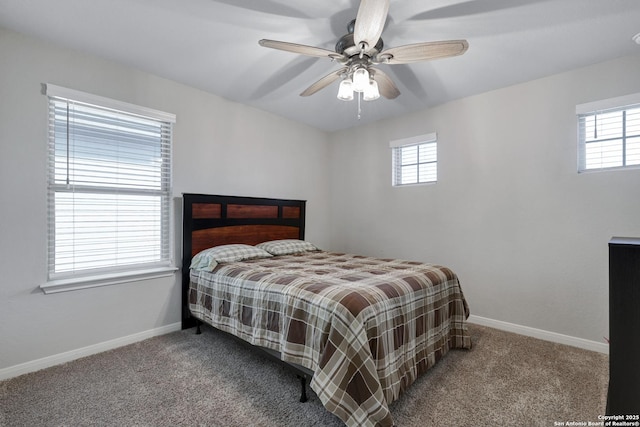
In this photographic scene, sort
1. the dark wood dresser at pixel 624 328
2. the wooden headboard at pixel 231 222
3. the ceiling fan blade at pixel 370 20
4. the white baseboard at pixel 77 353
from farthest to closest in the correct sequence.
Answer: the wooden headboard at pixel 231 222
the white baseboard at pixel 77 353
the ceiling fan blade at pixel 370 20
the dark wood dresser at pixel 624 328

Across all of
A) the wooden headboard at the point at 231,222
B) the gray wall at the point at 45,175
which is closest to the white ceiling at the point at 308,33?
the gray wall at the point at 45,175

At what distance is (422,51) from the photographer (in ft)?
5.98

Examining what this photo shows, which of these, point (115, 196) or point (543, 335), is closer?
point (115, 196)

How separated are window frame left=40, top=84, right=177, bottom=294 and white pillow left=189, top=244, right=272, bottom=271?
12.3 inches

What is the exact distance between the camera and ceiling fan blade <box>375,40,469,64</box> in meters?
1.71

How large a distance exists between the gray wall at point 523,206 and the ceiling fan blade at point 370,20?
7.08ft

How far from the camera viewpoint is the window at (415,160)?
3680 mm

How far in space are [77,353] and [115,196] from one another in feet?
4.44

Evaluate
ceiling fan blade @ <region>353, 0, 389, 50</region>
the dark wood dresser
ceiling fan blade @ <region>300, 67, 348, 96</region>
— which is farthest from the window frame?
the dark wood dresser

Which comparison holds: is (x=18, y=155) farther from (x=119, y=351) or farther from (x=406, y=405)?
(x=406, y=405)

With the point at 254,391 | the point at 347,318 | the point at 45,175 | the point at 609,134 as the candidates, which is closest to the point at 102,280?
the point at 45,175

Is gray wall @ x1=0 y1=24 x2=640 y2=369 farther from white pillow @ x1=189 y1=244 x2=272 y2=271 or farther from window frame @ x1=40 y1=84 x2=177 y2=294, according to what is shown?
white pillow @ x1=189 y1=244 x2=272 y2=271

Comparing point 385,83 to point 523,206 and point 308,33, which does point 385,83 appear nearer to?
point 308,33

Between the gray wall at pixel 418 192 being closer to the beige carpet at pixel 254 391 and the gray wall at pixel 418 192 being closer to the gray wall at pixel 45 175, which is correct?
the gray wall at pixel 45 175
